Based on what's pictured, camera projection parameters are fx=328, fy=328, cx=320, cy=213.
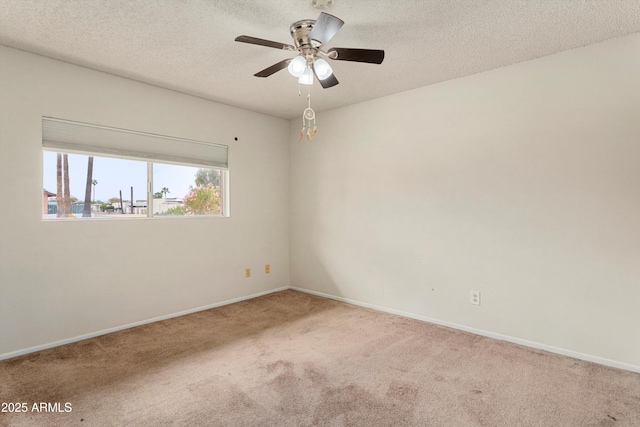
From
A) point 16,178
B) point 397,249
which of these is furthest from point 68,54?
point 397,249

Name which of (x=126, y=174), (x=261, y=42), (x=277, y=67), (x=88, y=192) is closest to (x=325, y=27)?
(x=261, y=42)

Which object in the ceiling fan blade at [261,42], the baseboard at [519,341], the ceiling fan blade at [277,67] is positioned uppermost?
the ceiling fan blade at [261,42]

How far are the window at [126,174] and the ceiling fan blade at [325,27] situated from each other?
88.4 inches

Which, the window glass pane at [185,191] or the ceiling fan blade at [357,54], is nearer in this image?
the ceiling fan blade at [357,54]

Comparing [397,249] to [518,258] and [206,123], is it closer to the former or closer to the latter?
[518,258]

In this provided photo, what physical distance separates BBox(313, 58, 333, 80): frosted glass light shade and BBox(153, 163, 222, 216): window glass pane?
2.19 m

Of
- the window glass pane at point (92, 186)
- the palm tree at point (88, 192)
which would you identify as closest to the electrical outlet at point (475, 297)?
the window glass pane at point (92, 186)

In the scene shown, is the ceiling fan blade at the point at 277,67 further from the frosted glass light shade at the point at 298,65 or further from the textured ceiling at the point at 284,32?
the textured ceiling at the point at 284,32

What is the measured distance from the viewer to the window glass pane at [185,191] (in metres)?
3.49

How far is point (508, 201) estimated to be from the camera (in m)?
2.86

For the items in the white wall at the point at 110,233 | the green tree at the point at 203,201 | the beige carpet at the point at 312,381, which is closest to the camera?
the beige carpet at the point at 312,381

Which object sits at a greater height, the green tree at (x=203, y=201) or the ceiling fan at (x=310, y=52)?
the ceiling fan at (x=310, y=52)

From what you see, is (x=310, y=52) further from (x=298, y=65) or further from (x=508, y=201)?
(x=508, y=201)

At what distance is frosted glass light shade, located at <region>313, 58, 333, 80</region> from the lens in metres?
2.07
